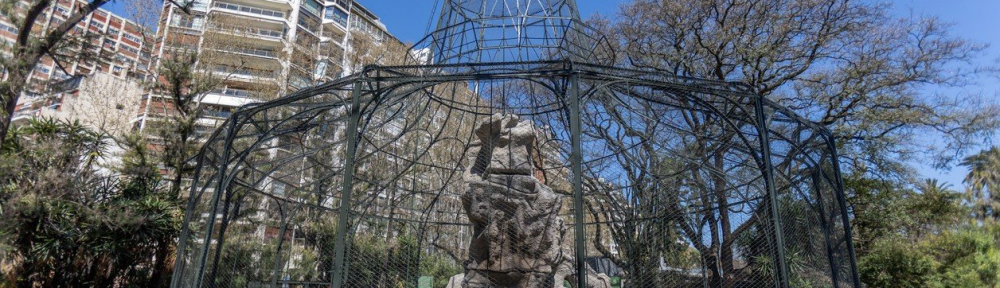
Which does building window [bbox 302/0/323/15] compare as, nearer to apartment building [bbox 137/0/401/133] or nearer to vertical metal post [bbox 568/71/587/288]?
apartment building [bbox 137/0/401/133]

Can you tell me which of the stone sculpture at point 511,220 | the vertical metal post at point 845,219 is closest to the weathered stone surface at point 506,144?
the stone sculpture at point 511,220

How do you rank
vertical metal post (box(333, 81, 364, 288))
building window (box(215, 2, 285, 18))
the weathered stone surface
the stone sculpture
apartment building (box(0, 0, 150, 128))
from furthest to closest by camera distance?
building window (box(215, 2, 285, 18))
apartment building (box(0, 0, 150, 128))
the weathered stone surface
the stone sculpture
vertical metal post (box(333, 81, 364, 288))

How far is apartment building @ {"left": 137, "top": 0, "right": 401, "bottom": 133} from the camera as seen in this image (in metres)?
16.8

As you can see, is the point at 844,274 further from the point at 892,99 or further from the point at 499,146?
the point at 892,99

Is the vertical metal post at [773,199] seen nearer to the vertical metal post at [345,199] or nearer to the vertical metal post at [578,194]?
the vertical metal post at [578,194]

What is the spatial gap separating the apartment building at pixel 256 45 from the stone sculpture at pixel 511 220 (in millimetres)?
6014

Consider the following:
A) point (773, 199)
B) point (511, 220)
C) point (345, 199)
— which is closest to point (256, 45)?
point (511, 220)

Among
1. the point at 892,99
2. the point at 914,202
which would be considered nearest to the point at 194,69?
the point at 892,99

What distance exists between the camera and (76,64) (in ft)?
102

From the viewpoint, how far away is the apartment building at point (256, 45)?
55.2ft

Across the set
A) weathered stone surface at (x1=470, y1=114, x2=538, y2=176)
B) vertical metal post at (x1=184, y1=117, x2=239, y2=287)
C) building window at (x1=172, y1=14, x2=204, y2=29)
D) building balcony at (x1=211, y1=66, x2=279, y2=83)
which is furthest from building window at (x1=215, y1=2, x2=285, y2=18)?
weathered stone surface at (x1=470, y1=114, x2=538, y2=176)

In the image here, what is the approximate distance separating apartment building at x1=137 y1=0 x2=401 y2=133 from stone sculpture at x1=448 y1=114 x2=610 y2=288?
19.7ft

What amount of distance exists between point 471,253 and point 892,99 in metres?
11.1

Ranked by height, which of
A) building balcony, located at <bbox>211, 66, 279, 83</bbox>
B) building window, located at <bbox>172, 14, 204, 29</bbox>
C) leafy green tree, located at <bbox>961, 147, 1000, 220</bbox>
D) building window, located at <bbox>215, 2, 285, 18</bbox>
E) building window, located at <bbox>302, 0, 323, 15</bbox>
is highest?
building window, located at <bbox>302, 0, 323, 15</bbox>
